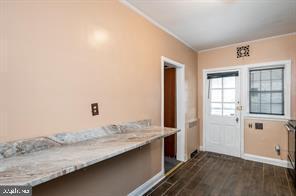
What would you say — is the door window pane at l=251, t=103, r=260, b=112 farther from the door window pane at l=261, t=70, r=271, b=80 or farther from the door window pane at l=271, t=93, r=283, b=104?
the door window pane at l=261, t=70, r=271, b=80

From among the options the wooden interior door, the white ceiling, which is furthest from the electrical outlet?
the wooden interior door

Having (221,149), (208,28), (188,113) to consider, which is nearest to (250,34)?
(208,28)

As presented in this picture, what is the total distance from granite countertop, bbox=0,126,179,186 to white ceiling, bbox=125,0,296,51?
187 centimetres

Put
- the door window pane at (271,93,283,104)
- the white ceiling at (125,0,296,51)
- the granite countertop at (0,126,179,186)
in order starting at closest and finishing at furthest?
the granite countertop at (0,126,179,186), the white ceiling at (125,0,296,51), the door window pane at (271,93,283,104)

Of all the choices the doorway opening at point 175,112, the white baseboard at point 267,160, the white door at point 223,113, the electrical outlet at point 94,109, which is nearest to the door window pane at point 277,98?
the white door at point 223,113

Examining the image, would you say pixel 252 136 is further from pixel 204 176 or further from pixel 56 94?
pixel 56 94

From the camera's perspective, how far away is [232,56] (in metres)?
4.04

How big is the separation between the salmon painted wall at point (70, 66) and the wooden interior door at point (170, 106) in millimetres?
1398

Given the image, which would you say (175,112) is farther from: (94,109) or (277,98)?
(94,109)

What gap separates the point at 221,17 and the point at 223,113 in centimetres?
237

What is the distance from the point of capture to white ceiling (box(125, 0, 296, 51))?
91.3 inches

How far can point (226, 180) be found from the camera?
289cm

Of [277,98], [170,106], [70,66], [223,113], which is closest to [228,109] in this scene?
[223,113]

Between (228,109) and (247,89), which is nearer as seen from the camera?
(247,89)
